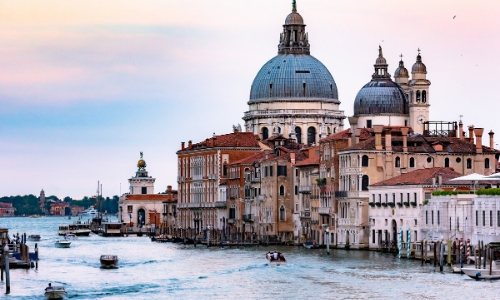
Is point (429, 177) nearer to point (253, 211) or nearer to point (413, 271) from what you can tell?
point (413, 271)

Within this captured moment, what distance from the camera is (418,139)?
310ft

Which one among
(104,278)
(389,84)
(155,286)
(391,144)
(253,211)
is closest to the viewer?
(155,286)

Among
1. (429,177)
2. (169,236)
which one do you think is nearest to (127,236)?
(169,236)

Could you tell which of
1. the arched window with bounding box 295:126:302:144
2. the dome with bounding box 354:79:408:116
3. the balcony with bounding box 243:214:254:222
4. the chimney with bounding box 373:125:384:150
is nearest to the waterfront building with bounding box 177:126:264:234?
the balcony with bounding box 243:214:254:222

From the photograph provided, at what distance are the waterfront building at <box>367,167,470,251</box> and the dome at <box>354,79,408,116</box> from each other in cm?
3099

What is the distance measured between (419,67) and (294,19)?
2413 centimetres

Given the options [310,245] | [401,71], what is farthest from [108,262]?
[401,71]

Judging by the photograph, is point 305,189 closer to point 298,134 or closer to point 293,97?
point 298,134

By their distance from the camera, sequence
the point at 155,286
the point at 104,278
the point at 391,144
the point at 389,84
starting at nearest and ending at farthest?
the point at 155,286 < the point at 104,278 < the point at 391,144 < the point at 389,84

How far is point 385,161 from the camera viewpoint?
91.6 meters

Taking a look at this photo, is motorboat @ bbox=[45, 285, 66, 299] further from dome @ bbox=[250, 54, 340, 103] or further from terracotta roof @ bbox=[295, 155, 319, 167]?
dome @ bbox=[250, 54, 340, 103]

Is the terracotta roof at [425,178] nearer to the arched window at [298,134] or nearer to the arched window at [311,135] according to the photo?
the arched window at [298,134]

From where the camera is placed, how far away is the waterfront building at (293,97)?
137250 mm

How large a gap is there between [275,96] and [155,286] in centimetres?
6935
